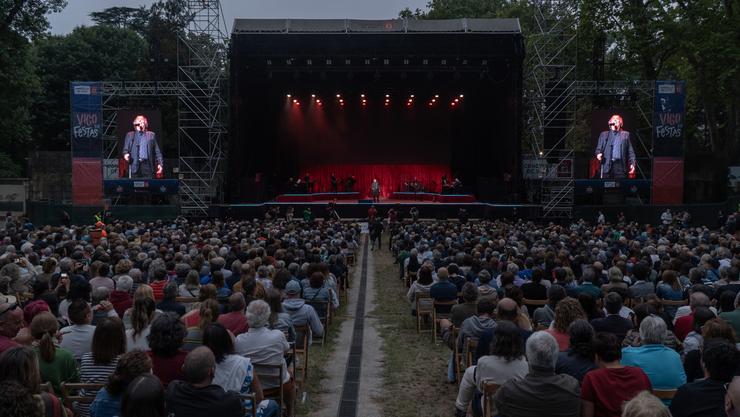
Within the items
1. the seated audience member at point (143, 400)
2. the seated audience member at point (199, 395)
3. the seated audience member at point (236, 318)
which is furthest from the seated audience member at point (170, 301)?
the seated audience member at point (143, 400)

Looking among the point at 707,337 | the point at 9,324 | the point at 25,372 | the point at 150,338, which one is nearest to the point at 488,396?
the point at 707,337

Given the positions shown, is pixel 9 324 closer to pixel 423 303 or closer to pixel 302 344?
pixel 302 344

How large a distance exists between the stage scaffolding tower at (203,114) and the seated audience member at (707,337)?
24.0 meters

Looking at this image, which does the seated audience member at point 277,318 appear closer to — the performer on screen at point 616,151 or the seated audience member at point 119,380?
the seated audience member at point 119,380

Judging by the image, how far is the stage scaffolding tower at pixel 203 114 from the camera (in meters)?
27.0

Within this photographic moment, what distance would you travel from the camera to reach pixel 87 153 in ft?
89.6

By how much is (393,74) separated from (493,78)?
4471 mm

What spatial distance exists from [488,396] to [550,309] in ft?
8.08

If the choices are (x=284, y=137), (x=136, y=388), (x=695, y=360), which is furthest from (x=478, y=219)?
(x=136, y=388)

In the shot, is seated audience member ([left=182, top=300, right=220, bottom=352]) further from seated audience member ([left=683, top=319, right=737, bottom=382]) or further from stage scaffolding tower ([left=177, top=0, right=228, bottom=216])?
stage scaffolding tower ([left=177, top=0, right=228, bottom=216])

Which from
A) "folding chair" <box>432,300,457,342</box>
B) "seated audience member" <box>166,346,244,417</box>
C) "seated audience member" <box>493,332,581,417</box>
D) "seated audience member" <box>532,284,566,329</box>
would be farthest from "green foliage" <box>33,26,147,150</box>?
"seated audience member" <box>493,332,581,417</box>

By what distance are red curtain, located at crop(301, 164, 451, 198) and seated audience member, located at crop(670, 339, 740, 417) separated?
31.6m

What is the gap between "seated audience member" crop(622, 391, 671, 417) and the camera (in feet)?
8.68

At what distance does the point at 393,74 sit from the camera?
29.2 m
